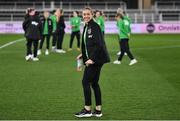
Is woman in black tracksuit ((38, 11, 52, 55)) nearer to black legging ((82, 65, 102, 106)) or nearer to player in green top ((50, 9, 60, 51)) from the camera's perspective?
player in green top ((50, 9, 60, 51))

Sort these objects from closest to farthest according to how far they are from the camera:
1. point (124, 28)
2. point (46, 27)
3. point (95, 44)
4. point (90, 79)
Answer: point (95, 44)
point (90, 79)
point (124, 28)
point (46, 27)

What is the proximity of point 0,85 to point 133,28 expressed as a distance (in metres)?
30.8

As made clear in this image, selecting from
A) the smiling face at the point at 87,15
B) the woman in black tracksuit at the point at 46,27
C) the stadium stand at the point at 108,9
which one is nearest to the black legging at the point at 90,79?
the smiling face at the point at 87,15

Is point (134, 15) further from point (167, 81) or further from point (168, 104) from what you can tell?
point (168, 104)

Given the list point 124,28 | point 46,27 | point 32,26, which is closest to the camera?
point 124,28

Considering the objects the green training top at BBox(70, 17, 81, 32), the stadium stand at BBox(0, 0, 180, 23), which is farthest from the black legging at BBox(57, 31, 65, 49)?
the stadium stand at BBox(0, 0, 180, 23)

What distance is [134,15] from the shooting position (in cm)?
4991

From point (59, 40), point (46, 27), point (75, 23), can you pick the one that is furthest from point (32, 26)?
point (75, 23)

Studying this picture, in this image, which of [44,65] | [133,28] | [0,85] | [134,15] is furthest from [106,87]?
[134,15]

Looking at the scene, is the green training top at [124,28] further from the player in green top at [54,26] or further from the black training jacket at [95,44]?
the black training jacket at [95,44]

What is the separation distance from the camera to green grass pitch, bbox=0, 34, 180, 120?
33.9ft

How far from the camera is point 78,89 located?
13.4 metres

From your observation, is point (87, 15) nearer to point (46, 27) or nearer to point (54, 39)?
point (46, 27)

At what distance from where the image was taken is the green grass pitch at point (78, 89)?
10328mm
